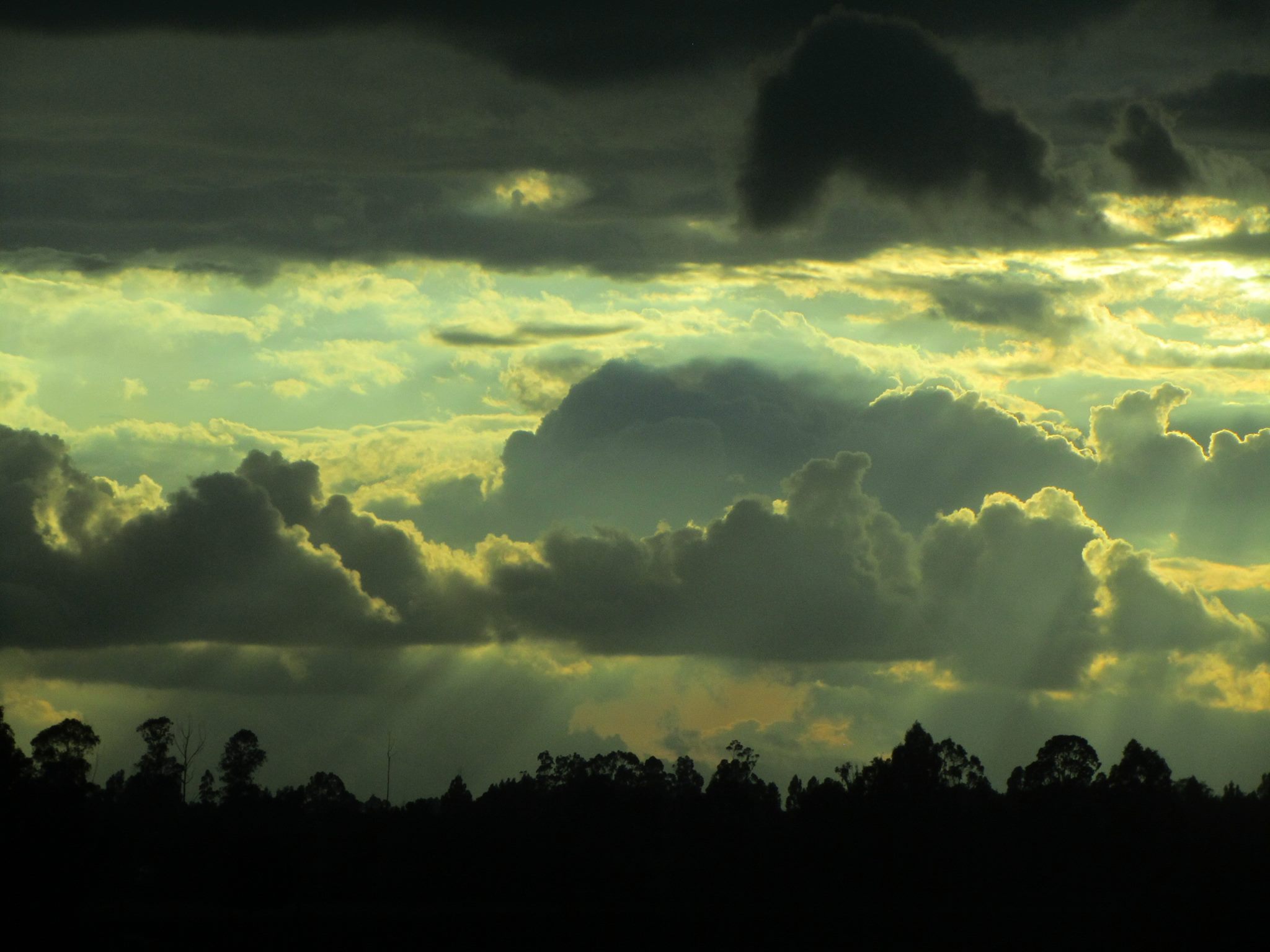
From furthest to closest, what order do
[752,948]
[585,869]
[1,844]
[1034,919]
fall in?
[585,869] < [1034,919] < [752,948] < [1,844]

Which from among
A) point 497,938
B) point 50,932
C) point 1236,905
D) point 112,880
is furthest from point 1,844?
point 1236,905

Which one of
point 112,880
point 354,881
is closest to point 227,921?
point 112,880

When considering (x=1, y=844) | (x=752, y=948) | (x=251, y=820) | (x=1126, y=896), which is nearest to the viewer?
(x=1, y=844)

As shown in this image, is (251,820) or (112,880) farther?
(251,820)

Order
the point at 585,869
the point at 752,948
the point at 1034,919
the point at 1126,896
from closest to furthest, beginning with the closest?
→ the point at 752,948 → the point at 1034,919 → the point at 1126,896 → the point at 585,869

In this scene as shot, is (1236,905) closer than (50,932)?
No

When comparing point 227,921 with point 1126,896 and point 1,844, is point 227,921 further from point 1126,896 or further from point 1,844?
point 1126,896

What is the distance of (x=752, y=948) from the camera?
132500mm

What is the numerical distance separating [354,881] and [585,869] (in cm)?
2936

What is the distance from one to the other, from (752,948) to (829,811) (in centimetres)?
6572

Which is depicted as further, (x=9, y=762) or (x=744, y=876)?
(x=744, y=876)

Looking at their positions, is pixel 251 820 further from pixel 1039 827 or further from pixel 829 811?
pixel 1039 827

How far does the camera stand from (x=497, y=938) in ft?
470

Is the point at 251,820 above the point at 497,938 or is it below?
above
